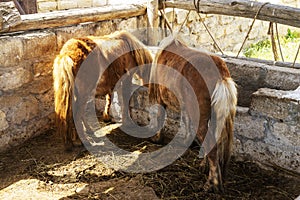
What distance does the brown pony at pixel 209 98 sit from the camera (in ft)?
9.55

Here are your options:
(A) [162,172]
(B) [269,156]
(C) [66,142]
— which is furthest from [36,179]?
(B) [269,156]

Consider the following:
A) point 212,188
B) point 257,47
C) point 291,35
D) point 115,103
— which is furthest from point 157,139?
point 291,35

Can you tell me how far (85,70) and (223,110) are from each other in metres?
1.47

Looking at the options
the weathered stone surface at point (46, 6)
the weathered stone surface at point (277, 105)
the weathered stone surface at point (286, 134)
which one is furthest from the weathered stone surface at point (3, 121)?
the weathered stone surface at point (46, 6)

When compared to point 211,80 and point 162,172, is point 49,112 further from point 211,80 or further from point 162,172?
point 211,80

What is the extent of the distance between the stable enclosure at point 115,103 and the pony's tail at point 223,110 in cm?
59

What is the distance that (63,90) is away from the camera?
3.55 meters

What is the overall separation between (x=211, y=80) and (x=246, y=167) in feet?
3.50

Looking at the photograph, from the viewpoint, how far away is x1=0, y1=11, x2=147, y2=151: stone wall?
385cm

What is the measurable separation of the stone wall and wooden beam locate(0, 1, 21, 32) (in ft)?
0.38

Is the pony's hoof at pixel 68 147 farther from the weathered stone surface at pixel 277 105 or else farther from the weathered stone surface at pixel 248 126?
the weathered stone surface at pixel 277 105

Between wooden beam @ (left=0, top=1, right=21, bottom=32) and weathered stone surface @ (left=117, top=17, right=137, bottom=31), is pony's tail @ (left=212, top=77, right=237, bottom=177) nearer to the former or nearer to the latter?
wooden beam @ (left=0, top=1, right=21, bottom=32)

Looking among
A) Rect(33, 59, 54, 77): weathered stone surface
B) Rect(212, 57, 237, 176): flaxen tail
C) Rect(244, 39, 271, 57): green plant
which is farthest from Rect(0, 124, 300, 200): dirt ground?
Rect(244, 39, 271, 57): green plant

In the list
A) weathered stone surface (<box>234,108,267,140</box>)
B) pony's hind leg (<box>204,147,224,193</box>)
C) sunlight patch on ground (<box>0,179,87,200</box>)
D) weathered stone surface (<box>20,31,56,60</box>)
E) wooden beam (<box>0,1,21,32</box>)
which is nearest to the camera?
pony's hind leg (<box>204,147,224,193</box>)
